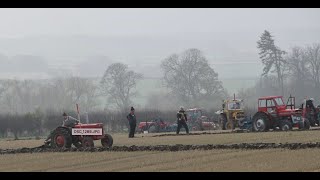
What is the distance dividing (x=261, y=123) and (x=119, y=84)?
2253 inches

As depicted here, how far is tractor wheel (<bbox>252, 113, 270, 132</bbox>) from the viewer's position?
33.9 meters

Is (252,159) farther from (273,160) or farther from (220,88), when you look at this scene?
(220,88)

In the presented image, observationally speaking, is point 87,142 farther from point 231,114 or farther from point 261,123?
point 231,114

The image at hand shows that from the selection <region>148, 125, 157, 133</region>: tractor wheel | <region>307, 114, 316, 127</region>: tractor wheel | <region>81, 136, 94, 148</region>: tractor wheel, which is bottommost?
<region>81, 136, 94, 148</region>: tractor wheel

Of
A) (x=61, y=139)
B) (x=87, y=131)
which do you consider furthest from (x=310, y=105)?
(x=61, y=139)

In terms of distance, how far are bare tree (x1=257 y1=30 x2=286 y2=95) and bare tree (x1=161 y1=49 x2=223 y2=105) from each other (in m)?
8.74

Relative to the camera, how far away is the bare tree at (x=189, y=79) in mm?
90438

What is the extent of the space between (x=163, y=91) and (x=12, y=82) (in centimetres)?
2134

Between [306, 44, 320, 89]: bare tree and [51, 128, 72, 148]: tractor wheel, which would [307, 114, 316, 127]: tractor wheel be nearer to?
[51, 128, 72, 148]: tractor wheel

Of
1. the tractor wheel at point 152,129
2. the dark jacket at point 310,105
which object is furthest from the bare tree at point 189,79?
the dark jacket at point 310,105

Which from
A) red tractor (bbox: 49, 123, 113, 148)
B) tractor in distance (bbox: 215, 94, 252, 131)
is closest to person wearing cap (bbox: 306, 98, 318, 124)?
tractor in distance (bbox: 215, 94, 252, 131)

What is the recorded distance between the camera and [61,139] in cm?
2530

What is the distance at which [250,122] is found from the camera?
123ft

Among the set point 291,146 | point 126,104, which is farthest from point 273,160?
point 126,104
